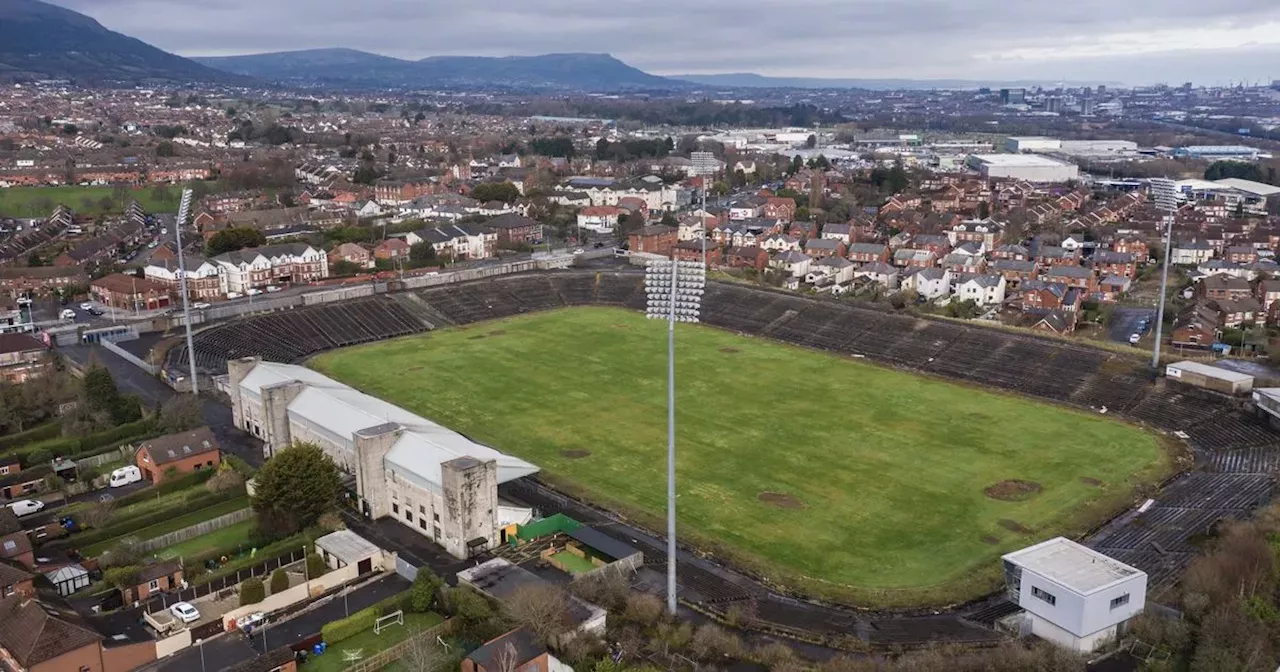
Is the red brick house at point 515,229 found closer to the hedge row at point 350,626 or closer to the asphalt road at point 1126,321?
the asphalt road at point 1126,321

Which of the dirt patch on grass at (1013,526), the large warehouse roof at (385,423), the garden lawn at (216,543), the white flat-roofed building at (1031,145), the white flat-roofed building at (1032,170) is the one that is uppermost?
the white flat-roofed building at (1031,145)

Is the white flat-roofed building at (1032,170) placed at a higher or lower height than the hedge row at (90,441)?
higher

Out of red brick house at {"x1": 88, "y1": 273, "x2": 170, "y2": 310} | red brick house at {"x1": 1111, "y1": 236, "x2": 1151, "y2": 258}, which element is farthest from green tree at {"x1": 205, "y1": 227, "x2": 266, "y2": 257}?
red brick house at {"x1": 1111, "y1": 236, "x2": 1151, "y2": 258}

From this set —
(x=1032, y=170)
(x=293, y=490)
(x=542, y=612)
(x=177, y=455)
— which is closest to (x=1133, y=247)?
(x=1032, y=170)

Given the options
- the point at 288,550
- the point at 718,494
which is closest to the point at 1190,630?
the point at 718,494

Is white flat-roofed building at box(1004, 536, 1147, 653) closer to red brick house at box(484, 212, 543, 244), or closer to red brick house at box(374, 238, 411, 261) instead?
red brick house at box(374, 238, 411, 261)

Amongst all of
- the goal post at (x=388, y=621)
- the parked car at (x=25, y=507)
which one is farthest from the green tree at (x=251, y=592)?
the parked car at (x=25, y=507)

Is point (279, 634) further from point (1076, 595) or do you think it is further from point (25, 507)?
point (1076, 595)
